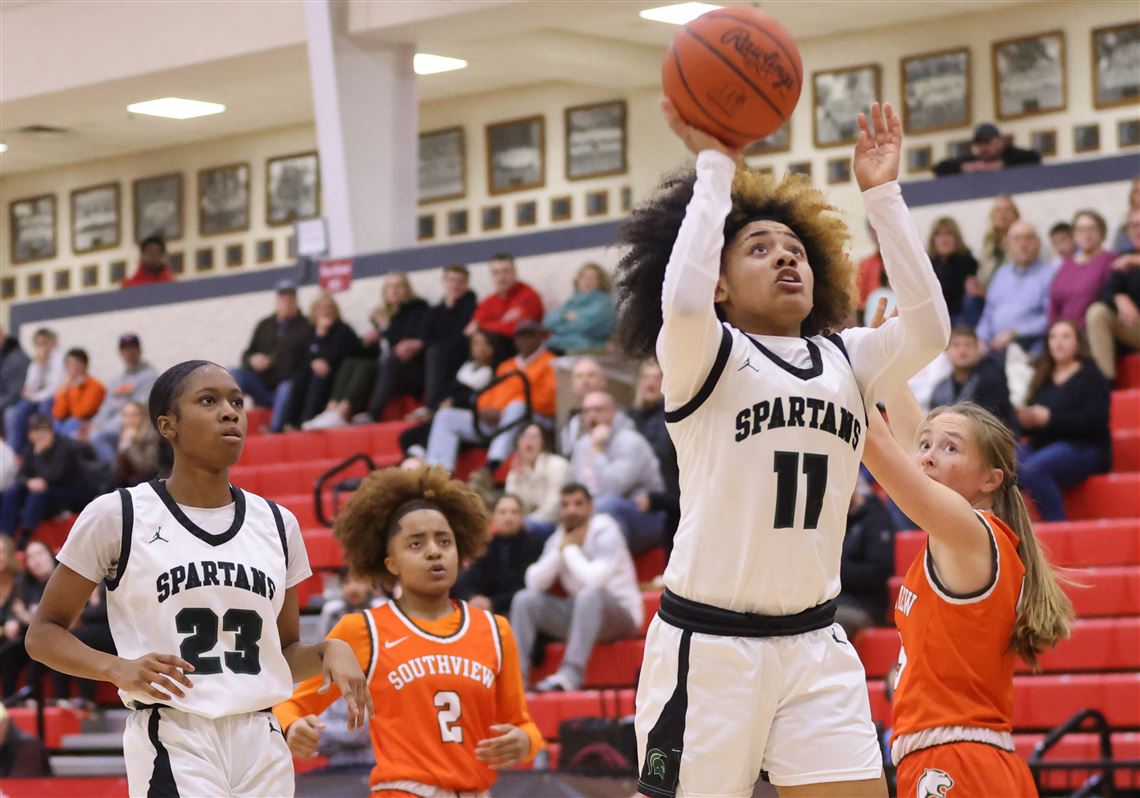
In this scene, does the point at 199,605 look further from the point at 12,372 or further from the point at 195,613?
the point at 12,372

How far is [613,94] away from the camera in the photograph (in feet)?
57.4

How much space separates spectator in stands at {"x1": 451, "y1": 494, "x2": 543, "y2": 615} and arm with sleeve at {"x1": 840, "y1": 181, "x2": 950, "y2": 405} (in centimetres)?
601

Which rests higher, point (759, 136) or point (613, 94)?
→ point (613, 94)

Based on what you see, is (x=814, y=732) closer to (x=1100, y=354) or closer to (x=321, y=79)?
(x=1100, y=354)

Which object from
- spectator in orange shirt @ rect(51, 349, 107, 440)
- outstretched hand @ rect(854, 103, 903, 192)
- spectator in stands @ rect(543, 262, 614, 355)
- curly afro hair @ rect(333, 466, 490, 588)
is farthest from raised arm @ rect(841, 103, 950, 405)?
spectator in orange shirt @ rect(51, 349, 107, 440)

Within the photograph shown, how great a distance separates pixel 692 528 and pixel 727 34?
107cm

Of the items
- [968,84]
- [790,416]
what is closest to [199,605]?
[790,416]

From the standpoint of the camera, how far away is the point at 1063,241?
10.9 m

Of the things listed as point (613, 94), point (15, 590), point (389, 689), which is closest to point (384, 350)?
point (15, 590)

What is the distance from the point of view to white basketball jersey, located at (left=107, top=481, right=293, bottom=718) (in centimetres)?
436

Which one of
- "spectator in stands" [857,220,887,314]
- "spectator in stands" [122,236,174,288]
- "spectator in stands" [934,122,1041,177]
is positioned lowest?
"spectator in stands" [857,220,887,314]

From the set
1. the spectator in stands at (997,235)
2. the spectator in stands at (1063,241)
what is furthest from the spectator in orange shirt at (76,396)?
the spectator in stands at (1063,241)

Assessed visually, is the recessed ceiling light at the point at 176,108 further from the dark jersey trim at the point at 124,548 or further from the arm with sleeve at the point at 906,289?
the arm with sleeve at the point at 906,289

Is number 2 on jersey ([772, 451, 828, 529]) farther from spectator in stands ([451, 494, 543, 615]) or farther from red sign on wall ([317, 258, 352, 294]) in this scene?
red sign on wall ([317, 258, 352, 294])
